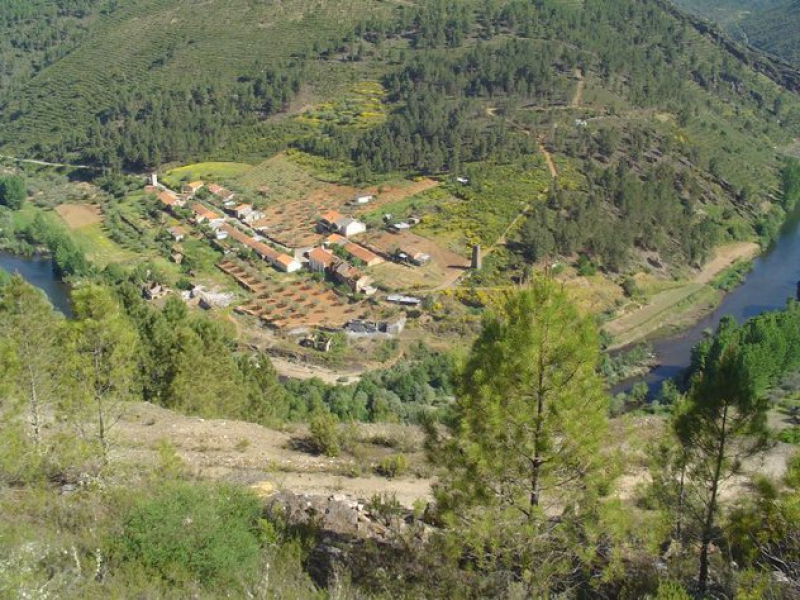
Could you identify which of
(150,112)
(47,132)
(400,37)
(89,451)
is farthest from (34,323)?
(400,37)

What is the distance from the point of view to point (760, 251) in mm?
55031

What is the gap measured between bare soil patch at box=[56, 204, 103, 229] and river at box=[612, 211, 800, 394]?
135 feet

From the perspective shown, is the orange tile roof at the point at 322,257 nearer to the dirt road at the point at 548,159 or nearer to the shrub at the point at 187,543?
the dirt road at the point at 548,159

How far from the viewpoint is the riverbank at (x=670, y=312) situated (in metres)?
41.0

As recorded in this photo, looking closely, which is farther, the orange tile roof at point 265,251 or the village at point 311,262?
the orange tile roof at point 265,251

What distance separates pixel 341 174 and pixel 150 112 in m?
27.7

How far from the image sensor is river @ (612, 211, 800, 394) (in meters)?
37.8

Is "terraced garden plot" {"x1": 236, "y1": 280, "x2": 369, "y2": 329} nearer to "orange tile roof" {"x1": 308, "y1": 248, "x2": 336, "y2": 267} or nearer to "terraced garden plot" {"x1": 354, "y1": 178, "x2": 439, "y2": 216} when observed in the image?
"orange tile roof" {"x1": 308, "y1": 248, "x2": 336, "y2": 267}

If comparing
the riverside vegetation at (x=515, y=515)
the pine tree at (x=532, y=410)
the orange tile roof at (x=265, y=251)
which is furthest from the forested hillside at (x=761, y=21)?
the pine tree at (x=532, y=410)

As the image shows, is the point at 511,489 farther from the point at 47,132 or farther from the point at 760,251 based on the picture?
the point at 47,132

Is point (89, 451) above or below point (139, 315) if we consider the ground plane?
A: above

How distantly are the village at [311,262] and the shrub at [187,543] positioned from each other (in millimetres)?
28504

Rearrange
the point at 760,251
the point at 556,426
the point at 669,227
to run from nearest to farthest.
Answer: the point at 556,426 → the point at 669,227 → the point at 760,251

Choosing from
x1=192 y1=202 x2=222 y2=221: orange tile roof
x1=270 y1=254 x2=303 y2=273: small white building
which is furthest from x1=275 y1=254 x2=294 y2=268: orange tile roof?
x1=192 y1=202 x2=222 y2=221: orange tile roof
